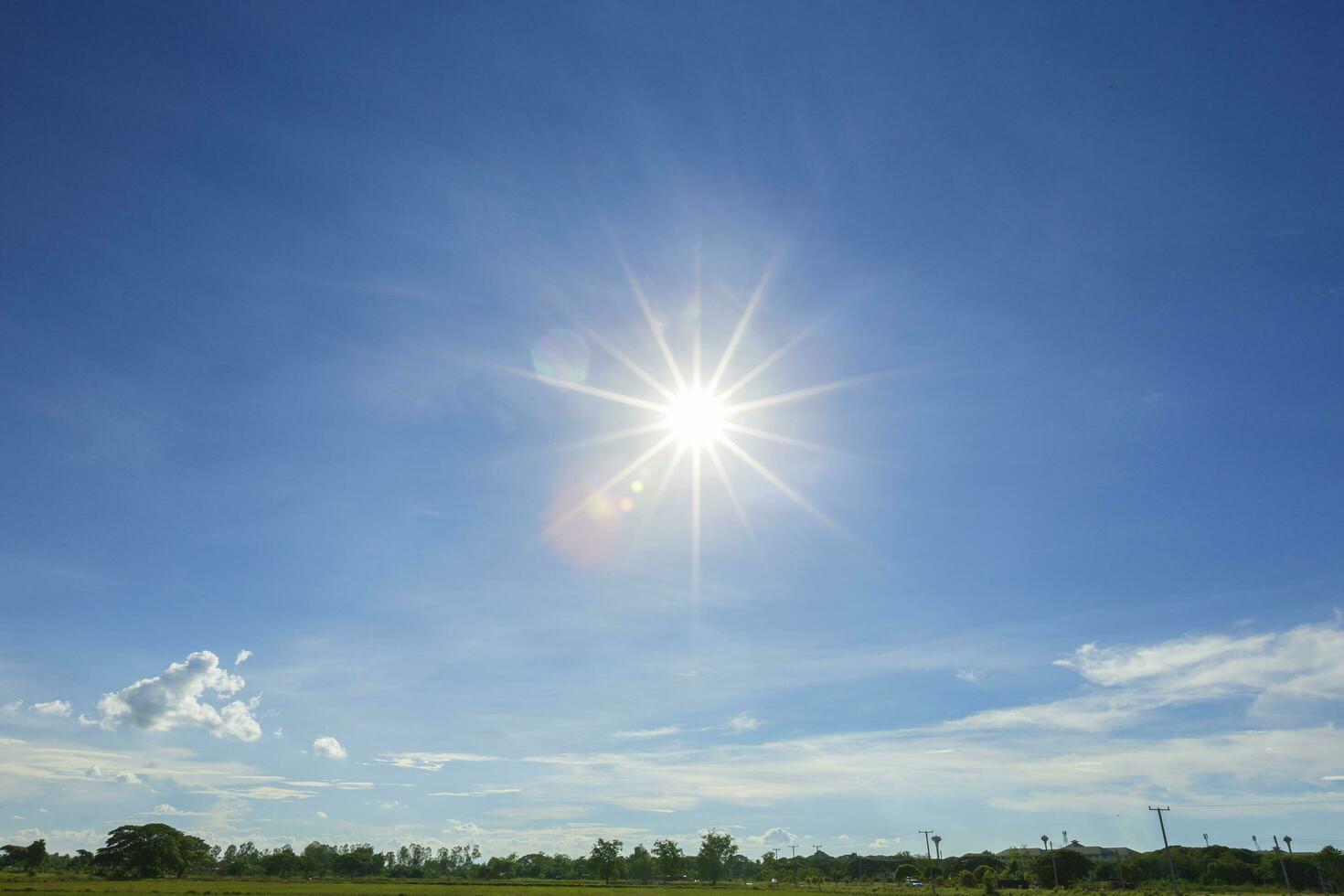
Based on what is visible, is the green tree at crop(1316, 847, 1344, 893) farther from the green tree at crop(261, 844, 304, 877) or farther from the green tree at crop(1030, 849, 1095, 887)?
the green tree at crop(261, 844, 304, 877)

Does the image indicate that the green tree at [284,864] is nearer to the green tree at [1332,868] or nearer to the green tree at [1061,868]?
the green tree at [1061,868]

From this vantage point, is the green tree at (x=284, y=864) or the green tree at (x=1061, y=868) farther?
the green tree at (x=284, y=864)

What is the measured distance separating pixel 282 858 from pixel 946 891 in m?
146

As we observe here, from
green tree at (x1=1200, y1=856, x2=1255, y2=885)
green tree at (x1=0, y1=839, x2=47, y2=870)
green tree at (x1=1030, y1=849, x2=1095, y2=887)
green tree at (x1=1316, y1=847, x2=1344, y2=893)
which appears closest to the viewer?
green tree at (x1=1316, y1=847, x2=1344, y2=893)

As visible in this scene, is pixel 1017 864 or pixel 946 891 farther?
pixel 1017 864

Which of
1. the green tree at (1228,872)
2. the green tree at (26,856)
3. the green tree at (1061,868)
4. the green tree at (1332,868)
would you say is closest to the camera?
the green tree at (1332,868)

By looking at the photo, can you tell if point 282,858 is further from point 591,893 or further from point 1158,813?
point 1158,813

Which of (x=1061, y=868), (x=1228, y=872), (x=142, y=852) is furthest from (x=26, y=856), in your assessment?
(x=1228, y=872)

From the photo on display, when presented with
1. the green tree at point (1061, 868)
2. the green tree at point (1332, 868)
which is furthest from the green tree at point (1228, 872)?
the green tree at point (1061, 868)

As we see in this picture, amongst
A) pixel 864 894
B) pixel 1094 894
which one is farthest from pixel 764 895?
pixel 1094 894

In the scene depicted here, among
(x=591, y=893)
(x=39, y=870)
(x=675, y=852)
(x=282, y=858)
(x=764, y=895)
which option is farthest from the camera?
(x=675, y=852)

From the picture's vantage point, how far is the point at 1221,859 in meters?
142

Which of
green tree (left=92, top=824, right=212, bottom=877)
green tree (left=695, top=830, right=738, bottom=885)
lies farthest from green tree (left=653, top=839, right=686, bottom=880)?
green tree (left=92, top=824, right=212, bottom=877)

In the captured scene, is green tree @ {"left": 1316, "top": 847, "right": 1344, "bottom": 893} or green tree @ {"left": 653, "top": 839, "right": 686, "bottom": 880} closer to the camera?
green tree @ {"left": 1316, "top": 847, "right": 1344, "bottom": 893}
